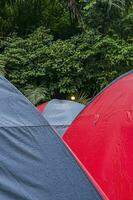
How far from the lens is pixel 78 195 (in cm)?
311

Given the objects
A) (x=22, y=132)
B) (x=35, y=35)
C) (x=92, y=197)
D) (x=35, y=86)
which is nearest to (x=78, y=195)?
(x=92, y=197)

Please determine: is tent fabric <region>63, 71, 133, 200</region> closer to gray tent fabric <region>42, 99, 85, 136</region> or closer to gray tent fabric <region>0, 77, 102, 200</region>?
gray tent fabric <region>0, 77, 102, 200</region>

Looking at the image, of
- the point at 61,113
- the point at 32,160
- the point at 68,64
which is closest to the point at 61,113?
the point at 61,113

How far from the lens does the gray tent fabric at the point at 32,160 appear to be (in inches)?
116

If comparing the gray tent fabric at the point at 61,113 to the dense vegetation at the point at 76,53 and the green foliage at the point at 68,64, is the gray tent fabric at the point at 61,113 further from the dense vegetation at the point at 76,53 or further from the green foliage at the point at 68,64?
the green foliage at the point at 68,64

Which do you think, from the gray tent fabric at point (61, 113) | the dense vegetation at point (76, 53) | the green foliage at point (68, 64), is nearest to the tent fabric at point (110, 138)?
the gray tent fabric at point (61, 113)

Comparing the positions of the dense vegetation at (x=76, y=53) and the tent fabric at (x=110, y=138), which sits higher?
the tent fabric at (x=110, y=138)

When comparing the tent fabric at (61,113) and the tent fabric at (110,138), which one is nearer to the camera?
the tent fabric at (110,138)

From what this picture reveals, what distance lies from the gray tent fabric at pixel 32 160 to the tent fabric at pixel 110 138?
3.96ft

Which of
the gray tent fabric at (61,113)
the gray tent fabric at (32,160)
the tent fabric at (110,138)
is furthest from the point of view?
the gray tent fabric at (61,113)

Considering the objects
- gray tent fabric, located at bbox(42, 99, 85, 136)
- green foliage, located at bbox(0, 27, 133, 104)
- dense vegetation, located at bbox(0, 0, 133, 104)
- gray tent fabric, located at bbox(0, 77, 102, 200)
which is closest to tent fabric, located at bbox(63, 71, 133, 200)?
gray tent fabric, located at bbox(0, 77, 102, 200)

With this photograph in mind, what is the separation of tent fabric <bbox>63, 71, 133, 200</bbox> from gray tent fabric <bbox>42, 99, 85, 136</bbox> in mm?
1665

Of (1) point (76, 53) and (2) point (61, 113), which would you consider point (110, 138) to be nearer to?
(2) point (61, 113)

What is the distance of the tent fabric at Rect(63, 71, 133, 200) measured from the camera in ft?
14.3
